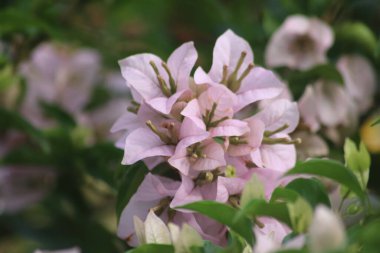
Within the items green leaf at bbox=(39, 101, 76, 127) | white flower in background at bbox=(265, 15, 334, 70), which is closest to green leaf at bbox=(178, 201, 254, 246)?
white flower in background at bbox=(265, 15, 334, 70)

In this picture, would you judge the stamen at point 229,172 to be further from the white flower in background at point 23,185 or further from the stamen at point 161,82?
the white flower in background at point 23,185

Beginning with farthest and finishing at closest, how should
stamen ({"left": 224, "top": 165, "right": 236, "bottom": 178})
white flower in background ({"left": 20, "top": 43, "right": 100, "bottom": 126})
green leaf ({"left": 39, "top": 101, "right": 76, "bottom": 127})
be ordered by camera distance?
1. white flower in background ({"left": 20, "top": 43, "right": 100, "bottom": 126})
2. green leaf ({"left": 39, "top": 101, "right": 76, "bottom": 127})
3. stamen ({"left": 224, "top": 165, "right": 236, "bottom": 178})

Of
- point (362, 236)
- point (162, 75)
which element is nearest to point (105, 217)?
point (162, 75)

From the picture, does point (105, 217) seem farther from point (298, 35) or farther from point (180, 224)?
point (180, 224)

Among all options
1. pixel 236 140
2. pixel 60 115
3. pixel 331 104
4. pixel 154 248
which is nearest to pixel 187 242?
pixel 154 248

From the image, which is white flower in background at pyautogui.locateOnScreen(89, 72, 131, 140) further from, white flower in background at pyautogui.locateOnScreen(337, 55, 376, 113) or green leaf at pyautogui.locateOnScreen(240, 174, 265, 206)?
green leaf at pyautogui.locateOnScreen(240, 174, 265, 206)

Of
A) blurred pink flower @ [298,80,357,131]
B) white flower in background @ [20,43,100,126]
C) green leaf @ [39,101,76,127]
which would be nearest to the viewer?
blurred pink flower @ [298,80,357,131]

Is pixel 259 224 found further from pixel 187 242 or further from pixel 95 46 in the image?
pixel 95 46
